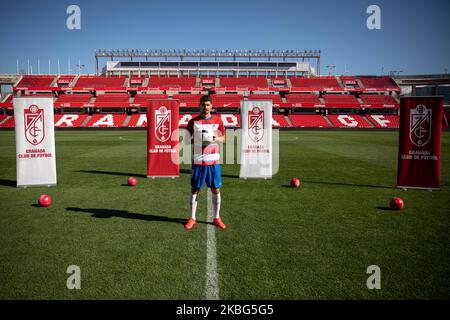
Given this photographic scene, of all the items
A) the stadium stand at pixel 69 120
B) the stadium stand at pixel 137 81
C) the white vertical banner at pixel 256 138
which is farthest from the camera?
the stadium stand at pixel 137 81

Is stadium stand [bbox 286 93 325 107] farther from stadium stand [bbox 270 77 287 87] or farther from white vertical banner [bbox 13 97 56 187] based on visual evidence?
white vertical banner [bbox 13 97 56 187]

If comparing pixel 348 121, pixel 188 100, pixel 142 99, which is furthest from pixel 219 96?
pixel 348 121

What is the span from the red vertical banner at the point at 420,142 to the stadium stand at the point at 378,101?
164 feet

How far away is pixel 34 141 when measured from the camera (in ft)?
29.4

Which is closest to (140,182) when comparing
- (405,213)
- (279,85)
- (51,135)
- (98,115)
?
(51,135)

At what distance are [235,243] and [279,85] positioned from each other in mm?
64586

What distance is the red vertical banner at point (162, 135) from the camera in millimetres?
10039

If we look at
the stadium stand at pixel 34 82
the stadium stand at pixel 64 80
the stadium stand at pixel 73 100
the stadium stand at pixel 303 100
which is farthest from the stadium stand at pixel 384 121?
the stadium stand at pixel 34 82

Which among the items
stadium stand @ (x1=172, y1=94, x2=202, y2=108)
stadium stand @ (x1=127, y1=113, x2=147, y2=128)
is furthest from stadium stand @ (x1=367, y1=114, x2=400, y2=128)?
stadium stand @ (x1=127, y1=113, x2=147, y2=128)

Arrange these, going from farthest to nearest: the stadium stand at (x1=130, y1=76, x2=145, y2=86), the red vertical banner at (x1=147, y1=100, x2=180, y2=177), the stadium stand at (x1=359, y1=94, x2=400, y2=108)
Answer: the stadium stand at (x1=130, y1=76, x2=145, y2=86)
the stadium stand at (x1=359, y1=94, x2=400, y2=108)
the red vertical banner at (x1=147, y1=100, x2=180, y2=177)

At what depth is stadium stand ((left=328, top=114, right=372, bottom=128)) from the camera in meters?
50.5

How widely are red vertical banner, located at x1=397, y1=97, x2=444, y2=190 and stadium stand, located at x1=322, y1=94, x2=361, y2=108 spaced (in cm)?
4822

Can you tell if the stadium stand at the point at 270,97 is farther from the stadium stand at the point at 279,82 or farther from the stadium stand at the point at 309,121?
the stadium stand at the point at 279,82

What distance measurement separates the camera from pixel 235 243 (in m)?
4.85
